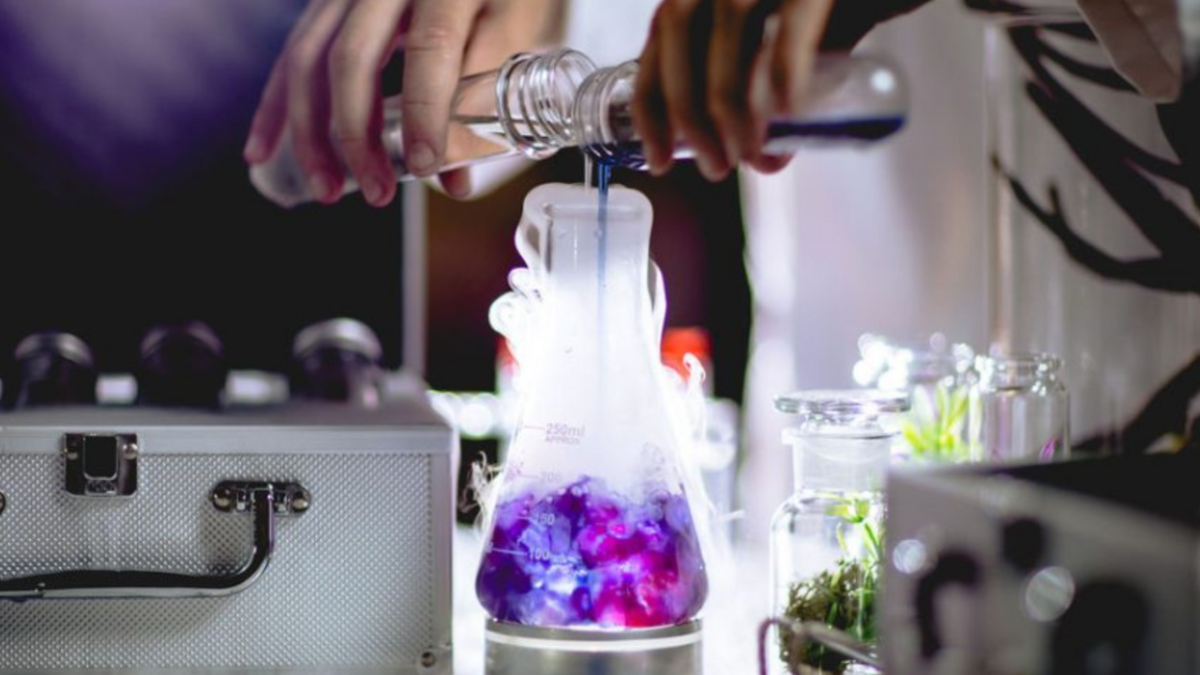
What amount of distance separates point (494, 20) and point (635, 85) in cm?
56

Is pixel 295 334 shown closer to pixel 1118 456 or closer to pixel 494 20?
pixel 494 20

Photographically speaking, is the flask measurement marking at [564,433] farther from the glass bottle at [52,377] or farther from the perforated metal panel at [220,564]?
the glass bottle at [52,377]

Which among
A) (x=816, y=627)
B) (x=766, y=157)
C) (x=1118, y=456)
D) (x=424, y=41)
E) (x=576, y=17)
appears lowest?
(x=816, y=627)

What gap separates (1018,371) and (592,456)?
373 mm

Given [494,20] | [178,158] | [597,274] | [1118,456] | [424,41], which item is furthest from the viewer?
[178,158]

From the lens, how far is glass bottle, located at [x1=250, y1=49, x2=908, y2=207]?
629 millimetres

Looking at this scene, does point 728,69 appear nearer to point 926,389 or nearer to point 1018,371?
point 1018,371

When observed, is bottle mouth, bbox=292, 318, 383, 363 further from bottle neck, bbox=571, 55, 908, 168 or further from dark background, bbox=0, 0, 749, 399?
bottle neck, bbox=571, 55, 908, 168

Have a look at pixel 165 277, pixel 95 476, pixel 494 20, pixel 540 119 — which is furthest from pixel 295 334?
pixel 540 119

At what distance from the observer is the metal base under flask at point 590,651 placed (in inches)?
33.0

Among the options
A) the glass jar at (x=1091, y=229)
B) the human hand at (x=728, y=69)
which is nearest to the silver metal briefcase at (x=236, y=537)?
the human hand at (x=728, y=69)

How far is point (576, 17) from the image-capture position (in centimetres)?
228

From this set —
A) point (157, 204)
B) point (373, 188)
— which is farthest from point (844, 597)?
point (157, 204)

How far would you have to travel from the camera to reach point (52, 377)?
1229 mm
